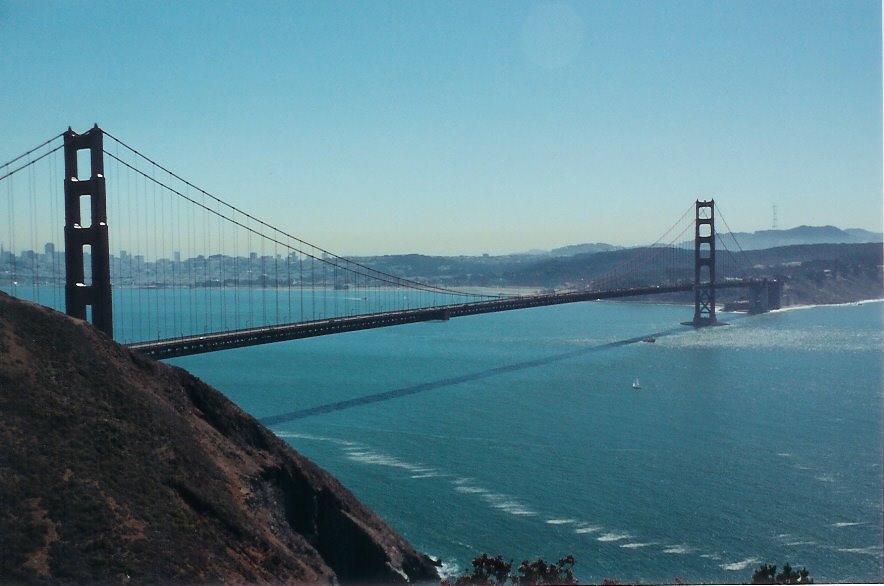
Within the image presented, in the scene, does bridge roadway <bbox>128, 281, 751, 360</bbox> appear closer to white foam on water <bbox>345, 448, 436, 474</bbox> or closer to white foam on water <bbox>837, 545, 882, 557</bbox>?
white foam on water <bbox>345, 448, 436, 474</bbox>

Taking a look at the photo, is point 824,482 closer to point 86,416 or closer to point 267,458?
point 267,458

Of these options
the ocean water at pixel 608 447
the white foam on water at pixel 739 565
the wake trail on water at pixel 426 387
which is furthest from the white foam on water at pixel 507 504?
the wake trail on water at pixel 426 387

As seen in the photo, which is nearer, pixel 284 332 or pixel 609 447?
pixel 609 447

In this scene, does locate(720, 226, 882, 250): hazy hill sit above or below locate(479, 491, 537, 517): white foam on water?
above

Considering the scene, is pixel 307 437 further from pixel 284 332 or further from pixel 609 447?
pixel 609 447

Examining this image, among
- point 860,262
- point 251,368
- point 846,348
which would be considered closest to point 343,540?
point 251,368

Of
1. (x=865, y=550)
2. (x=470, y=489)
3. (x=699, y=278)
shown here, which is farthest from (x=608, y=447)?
(x=699, y=278)

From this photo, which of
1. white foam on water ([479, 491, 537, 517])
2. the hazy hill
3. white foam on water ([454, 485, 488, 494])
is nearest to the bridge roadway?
white foam on water ([454, 485, 488, 494])
